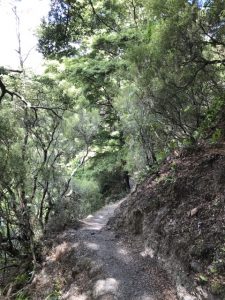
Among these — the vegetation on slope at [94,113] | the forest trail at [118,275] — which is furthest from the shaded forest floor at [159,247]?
the vegetation on slope at [94,113]

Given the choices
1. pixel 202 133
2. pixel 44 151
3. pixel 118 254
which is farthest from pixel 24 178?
pixel 202 133

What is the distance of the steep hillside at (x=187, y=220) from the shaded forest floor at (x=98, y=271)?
309 mm

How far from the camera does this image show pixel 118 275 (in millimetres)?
6266

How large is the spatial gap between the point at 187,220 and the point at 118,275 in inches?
70.2

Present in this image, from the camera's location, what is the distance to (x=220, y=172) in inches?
246

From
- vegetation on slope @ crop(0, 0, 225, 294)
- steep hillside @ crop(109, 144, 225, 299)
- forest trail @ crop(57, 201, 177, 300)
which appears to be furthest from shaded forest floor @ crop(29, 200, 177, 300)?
vegetation on slope @ crop(0, 0, 225, 294)

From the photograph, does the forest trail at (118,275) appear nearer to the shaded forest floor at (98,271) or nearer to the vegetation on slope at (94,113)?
the shaded forest floor at (98,271)

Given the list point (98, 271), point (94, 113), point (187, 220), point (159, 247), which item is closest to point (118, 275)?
point (98, 271)

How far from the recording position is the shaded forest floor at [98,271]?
570 cm

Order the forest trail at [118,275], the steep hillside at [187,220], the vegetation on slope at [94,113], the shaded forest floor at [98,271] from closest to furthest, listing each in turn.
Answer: the steep hillside at [187,220], the forest trail at [118,275], the shaded forest floor at [98,271], the vegetation on slope at [94,113]

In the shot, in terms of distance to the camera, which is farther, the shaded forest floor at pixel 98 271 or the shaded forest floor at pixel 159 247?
the shaded forest floor at pixel 98 271

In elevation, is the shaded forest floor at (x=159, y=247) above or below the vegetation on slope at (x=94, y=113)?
below

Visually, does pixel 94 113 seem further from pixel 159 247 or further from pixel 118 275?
pixel 118 275

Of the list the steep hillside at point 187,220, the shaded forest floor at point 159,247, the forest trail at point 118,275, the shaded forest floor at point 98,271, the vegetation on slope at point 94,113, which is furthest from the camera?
the vegetation on slope at point 94,113
